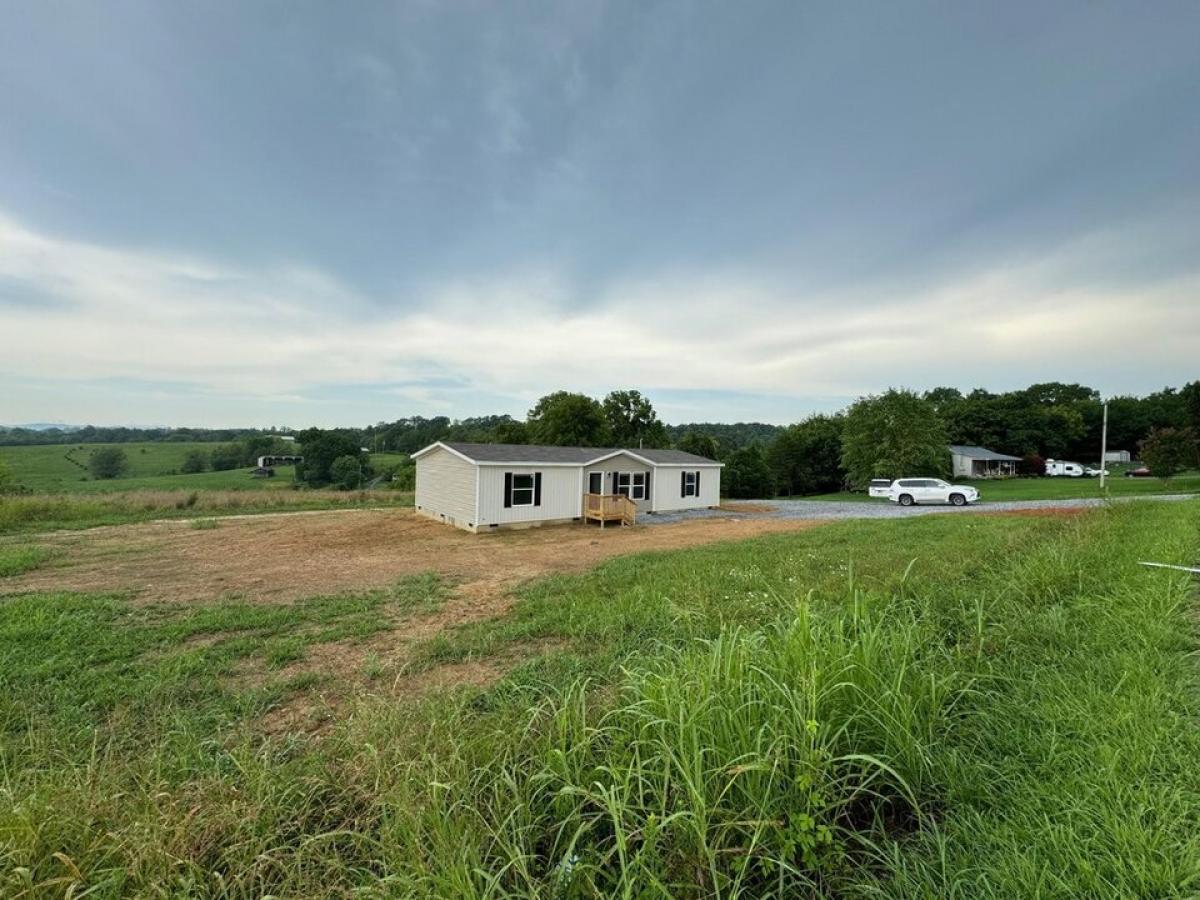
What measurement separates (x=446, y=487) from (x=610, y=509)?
19.5 ft

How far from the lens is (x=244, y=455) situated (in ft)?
154

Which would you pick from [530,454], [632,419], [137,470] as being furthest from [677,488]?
[137,470]

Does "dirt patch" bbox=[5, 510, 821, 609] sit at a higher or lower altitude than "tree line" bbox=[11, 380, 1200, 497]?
lower

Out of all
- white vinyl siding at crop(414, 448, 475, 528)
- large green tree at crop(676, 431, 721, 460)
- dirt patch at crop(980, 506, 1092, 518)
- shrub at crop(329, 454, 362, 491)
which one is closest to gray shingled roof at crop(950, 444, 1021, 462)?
large green tree at crop(676, 431, 721, 460)

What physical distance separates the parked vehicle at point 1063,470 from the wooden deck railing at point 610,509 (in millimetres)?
48478

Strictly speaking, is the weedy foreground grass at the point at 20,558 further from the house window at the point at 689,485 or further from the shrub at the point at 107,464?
the shrub at the point at 107,464

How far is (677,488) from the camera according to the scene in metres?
21.5

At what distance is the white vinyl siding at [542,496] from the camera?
15.2 meters

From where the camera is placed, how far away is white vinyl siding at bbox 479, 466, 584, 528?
50.0ft

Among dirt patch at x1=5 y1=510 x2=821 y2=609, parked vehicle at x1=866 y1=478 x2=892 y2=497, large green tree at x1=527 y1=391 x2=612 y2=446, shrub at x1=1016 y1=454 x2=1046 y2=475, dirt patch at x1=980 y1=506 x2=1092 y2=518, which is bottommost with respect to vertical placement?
dirt patch at x1=5 y1=510 x2=821 y2=609

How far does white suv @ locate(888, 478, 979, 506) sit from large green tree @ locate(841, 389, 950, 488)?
7.38 meters

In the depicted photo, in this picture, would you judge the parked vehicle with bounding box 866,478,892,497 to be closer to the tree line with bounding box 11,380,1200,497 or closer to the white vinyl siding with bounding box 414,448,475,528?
the tree line with bounding box 11,380,1200,497

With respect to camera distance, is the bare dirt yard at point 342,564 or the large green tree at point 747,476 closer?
the bare dirt yard at point 342,564

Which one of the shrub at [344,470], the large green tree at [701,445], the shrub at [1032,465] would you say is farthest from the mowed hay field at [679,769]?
the shrub at [1032,465]
